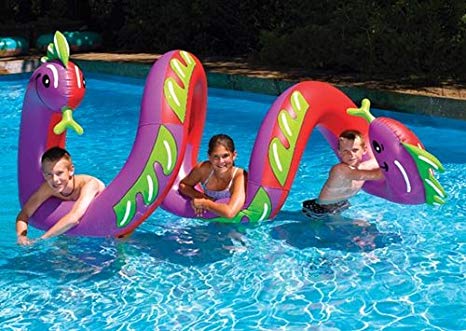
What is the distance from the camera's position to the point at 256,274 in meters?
5.12

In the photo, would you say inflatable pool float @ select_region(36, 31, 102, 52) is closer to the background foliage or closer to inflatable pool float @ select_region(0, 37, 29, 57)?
inflatable pool float @ select_region(0, 37, 29, 57)

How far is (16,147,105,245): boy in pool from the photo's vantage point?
4.86m

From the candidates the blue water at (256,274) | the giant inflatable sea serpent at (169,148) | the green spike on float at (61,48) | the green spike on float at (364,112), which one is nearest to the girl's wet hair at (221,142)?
the giant inflatable sea serpent at (169,148)

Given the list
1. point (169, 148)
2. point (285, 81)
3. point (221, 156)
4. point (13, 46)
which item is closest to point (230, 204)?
point (221, 156)

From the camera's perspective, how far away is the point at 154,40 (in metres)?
16.2

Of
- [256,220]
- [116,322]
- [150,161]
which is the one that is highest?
[150,161]

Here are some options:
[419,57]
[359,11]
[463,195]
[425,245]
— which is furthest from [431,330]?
[359,11]

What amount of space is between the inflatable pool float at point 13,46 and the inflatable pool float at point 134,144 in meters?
10.9

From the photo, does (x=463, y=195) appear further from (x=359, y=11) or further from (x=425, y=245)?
(x=359, y=11)

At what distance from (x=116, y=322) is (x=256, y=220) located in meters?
1.35

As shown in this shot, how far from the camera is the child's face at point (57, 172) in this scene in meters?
4.84

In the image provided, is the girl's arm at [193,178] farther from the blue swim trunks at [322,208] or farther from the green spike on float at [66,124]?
the green spike on float at [66,124]

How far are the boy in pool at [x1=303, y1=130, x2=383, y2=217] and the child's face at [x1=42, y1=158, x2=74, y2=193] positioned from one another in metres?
1.96

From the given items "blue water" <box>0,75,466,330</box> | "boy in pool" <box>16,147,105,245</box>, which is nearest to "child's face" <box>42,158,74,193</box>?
"boy in pool" <box>16,147,105,245</box>
